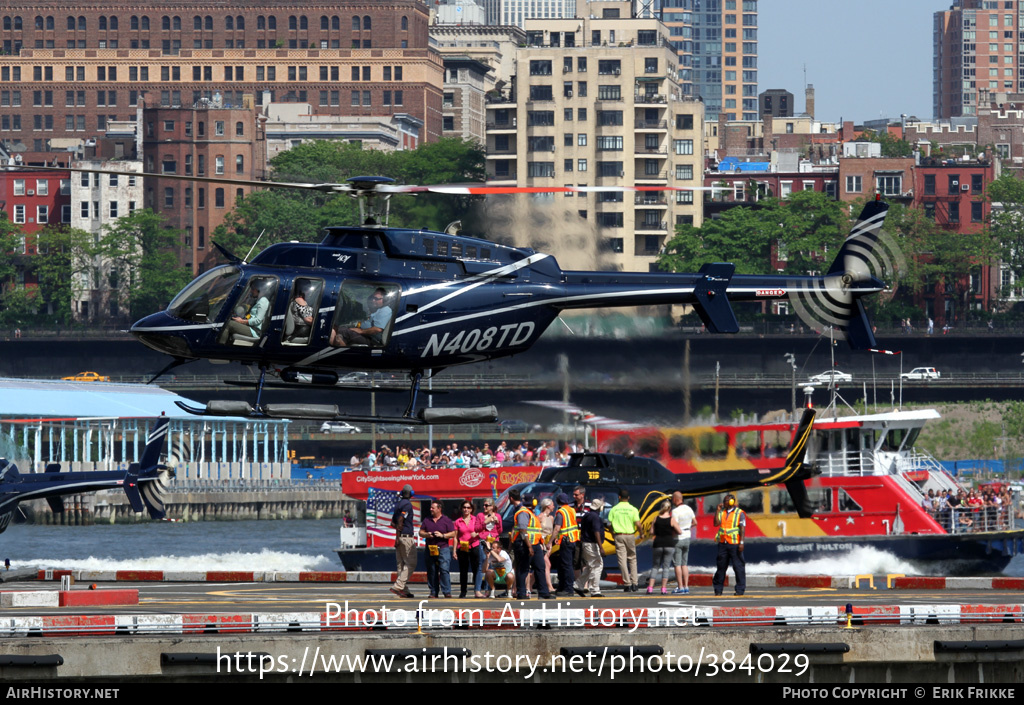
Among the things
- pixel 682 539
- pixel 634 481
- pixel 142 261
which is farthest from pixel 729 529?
pixel 142 261

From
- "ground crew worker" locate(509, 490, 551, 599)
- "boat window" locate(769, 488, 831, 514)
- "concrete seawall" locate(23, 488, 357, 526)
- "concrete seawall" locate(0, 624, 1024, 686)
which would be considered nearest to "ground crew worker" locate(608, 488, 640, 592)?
"ground crew worker" locate(509, 490, 551, 599)

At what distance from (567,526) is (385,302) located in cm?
463

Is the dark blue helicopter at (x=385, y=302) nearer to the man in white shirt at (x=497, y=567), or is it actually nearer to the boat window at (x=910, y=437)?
the man in white shirt at (x=497, y=567)

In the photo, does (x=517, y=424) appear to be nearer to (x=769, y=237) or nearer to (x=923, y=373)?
(x=923, y=373)

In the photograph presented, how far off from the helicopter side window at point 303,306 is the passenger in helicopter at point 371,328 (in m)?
0.39

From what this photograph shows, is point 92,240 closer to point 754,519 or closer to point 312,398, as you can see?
point 312,398

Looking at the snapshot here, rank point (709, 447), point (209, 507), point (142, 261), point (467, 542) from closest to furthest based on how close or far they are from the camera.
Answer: point (467, 542)
point (709, 447)
point (209, 507)
point (142, 261)

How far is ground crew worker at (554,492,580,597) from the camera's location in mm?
25859

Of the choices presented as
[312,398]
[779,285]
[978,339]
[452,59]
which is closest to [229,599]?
[779,285]

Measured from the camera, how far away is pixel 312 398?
3853 inches

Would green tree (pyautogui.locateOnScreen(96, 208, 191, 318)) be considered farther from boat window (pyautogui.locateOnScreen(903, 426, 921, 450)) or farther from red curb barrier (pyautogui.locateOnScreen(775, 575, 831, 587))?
red curb barrier (pyautogui.locateOnScreen(775, 575, 831, 587))

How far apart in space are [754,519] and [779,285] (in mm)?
13999

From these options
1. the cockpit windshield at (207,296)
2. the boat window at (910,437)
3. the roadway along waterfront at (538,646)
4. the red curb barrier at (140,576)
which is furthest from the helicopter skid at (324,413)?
the boat window at (910,437)

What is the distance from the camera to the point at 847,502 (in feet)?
132
